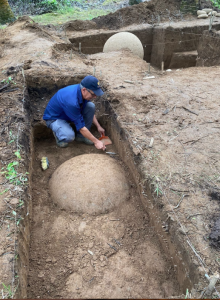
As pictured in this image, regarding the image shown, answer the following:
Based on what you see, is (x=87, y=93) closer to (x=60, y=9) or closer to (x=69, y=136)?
(x=69, y=136)

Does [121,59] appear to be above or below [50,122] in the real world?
above

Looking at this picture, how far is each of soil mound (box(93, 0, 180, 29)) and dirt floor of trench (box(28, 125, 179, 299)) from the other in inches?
390

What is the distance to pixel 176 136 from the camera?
3990 millimetres

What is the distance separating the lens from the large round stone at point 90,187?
3512 mm

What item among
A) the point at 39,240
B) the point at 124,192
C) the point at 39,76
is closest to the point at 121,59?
the point at 39,76

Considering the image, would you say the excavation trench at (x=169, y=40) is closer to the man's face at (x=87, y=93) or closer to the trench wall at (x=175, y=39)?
the trench wall at (x=175, y=39)

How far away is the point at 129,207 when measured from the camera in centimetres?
358

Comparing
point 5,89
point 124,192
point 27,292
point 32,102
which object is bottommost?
point 27,292

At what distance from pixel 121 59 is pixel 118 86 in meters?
2.26

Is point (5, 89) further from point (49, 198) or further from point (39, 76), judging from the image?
point (49, 198)

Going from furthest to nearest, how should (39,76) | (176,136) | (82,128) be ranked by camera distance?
(39,76) → (82,128) → (176,136)

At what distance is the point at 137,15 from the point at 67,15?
15.2 feet

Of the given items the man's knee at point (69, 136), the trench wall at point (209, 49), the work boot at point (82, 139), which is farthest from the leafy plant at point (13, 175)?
the trench wall at point (209, 49)

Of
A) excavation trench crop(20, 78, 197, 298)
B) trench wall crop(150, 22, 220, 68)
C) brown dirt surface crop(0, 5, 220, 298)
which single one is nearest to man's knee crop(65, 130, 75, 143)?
brown dirt surface crop(0, 5, 220, 298)
